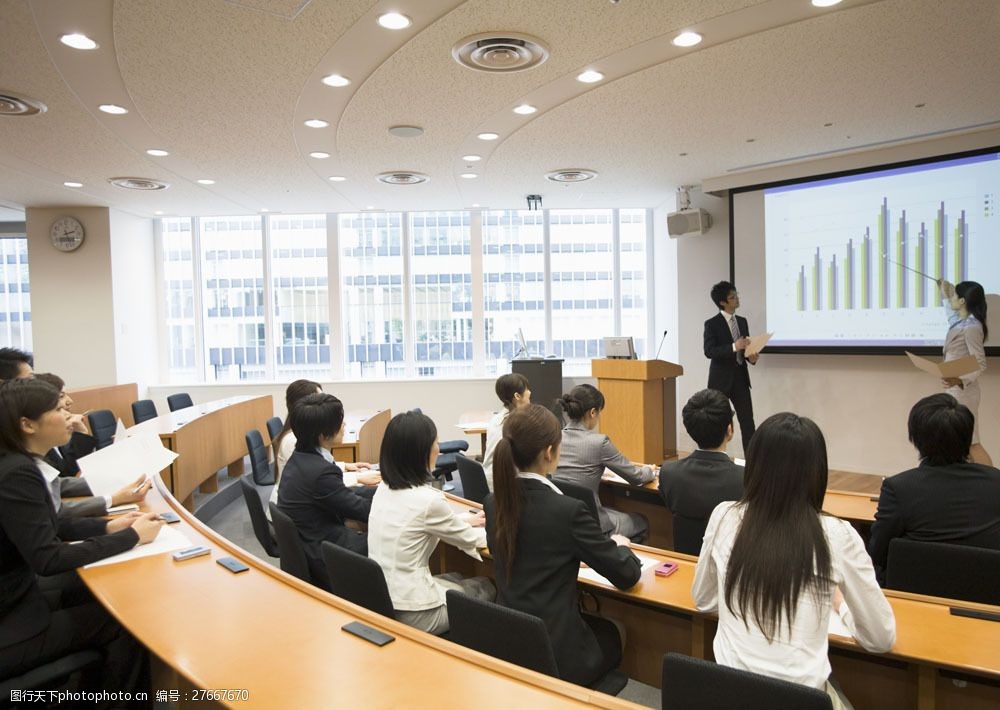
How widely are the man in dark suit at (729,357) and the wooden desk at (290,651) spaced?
469 centimetres

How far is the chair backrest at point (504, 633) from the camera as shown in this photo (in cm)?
164

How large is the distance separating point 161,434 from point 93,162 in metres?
2.72

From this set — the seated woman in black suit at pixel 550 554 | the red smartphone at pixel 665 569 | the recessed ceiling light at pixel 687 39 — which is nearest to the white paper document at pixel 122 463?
the seated woman in black suit at pixel 550 554

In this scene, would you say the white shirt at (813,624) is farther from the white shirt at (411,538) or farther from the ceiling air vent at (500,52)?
the ceiling air vent at (500,52)

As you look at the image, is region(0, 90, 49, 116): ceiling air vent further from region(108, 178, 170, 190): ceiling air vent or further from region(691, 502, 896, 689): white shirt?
region(691, 502, 896, 689): white shirt

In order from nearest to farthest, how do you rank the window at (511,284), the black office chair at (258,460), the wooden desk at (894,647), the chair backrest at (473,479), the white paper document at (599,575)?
the wooden desk at (894,647), the white paper document at (599,575), the chair backrest at (473,479), the black office chair at (258,460), the window at (511,284)

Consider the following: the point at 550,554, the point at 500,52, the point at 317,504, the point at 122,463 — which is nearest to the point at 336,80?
the point at 500,52

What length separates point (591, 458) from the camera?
331 cm

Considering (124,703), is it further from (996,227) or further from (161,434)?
(996,227)

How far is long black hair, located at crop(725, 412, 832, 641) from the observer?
4.91 ft

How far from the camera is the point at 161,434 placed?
4.99 meters

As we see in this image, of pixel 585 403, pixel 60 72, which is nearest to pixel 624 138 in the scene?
pixel 585 403

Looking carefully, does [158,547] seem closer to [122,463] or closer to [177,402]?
[122,463]

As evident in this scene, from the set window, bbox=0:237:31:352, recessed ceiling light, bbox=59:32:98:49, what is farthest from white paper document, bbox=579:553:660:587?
window, bbox=0:237:31:352
